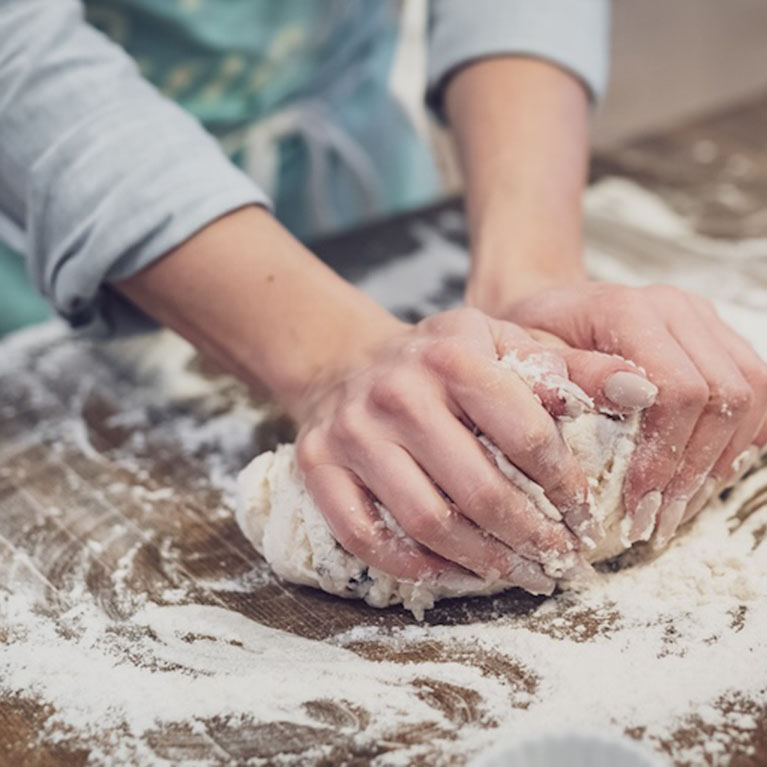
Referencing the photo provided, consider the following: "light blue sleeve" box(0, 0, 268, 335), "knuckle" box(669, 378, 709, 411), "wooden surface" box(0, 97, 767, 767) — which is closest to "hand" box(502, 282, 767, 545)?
"knuckle" box(669, 378, 709, 411)

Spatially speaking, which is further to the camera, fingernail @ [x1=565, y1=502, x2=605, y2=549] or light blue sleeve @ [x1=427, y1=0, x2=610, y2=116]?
light blue sleeve @ [x1=427, y1=0, x2=610, y2=116]

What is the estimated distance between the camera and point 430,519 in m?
0.75

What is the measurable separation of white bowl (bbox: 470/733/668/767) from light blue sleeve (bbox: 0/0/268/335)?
491mm

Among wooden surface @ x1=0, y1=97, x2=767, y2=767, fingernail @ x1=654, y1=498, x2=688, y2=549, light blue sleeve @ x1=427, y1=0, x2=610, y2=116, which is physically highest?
light blue sleeve @ x1=427, y1=0, x2=610, y2=116

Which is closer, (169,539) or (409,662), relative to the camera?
(409,662)

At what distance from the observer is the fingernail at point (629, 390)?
77 centimetres

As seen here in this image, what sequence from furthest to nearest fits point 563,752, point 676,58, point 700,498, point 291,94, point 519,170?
point 676,58 < point 291,94 < point 519,170 < point 700,498 < point 563,752

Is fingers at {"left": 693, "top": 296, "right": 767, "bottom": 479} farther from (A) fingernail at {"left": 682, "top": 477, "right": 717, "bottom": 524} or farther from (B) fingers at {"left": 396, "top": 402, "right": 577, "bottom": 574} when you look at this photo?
(B) fingers at {"left": 396, "top": 402, "right": 577, "bottom": 574}

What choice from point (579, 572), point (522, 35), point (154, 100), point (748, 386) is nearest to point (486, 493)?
point (579, 572)

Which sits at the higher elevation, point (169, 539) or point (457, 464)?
point (457, 464)

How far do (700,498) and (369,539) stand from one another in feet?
0.82

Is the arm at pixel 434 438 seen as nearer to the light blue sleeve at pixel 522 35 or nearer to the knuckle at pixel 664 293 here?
the knuckle at pixel 664 293

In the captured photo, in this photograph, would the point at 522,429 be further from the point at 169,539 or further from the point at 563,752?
the point at 169,539

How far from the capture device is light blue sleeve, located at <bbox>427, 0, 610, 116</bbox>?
117 cm
